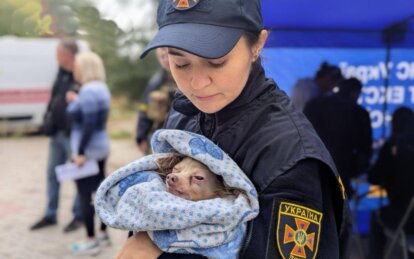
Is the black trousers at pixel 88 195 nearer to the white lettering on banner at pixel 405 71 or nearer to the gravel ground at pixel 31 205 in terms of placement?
the gravel ground at pixel 31 205

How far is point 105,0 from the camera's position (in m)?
1.15

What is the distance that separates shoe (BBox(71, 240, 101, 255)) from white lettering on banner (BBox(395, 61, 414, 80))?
3.14 m

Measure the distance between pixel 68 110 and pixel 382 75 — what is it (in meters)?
2.81

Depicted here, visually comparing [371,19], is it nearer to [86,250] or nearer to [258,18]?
[258,18]

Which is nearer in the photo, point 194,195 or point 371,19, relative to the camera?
point 194,195

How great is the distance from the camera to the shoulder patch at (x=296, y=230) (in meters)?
1.15

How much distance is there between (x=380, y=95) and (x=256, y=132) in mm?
3284

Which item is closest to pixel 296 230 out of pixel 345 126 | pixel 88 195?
pixel 345 126

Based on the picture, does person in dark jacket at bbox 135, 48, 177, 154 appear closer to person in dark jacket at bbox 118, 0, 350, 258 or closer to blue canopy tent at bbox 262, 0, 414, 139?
blue canopy tent at bbox 262, 0, 414, 139

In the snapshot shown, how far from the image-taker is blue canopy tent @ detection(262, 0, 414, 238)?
143 inches

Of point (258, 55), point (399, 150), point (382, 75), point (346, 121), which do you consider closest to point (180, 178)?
point (258, 55)

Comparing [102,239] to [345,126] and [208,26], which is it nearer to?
[345,126]

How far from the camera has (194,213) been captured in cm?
117

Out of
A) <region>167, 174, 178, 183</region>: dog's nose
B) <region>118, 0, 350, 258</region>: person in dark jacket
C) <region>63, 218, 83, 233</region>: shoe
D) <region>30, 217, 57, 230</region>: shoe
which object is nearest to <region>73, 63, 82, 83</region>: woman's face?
<region>63, 218, 83, 233</region>: shoe
